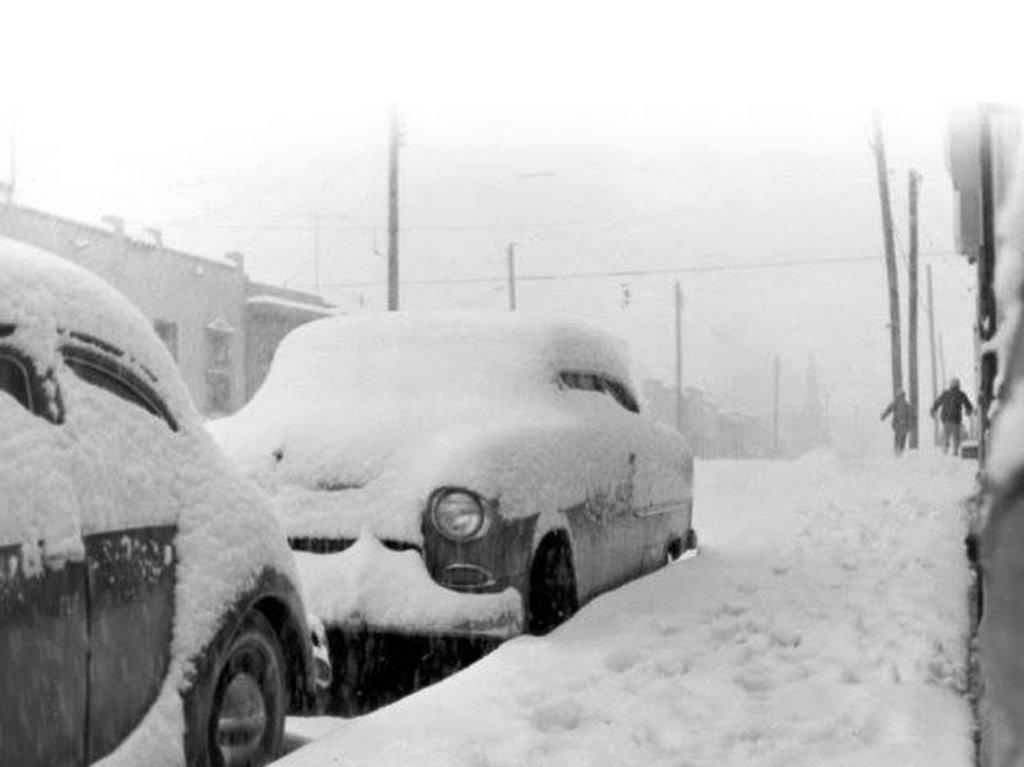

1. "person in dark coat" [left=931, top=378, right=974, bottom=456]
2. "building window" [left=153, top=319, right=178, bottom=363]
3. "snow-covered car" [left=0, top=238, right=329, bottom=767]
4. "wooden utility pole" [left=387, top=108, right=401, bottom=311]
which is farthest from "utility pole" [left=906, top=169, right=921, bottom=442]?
"snow-covered car" [left=0, top=238, right=329, bottom=767]

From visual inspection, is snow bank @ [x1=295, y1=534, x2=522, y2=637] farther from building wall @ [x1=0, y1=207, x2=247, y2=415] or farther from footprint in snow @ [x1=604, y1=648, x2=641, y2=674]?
building wall @ [x1=0, y1=207, x2=247, y2=415]

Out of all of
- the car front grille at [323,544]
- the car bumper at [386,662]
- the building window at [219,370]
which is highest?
the building window at [219,370]

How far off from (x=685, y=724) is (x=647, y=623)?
4.52ft

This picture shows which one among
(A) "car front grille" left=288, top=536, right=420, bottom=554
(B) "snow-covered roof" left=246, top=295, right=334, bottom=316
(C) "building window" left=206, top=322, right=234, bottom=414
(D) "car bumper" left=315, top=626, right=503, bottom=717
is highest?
(B) "snow-covered roof" left=246, top=295, right=334, bottom=316

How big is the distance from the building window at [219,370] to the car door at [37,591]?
2447cm

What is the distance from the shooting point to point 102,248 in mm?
23438

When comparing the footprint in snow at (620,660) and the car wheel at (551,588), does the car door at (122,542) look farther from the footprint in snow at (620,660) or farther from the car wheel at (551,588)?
the car wheel at (551,588)

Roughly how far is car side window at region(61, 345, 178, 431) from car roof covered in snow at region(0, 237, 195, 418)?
4 centimetres

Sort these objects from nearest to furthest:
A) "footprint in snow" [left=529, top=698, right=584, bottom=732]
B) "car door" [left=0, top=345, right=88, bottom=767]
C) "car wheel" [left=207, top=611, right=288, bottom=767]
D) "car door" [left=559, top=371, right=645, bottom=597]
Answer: "car door" [left=0, top=345, right=88, bottom=767]
"car wheel" [left=207, top=611, right=288, bottom=767]
"footprint in snow" [left=529, top=698, right=584, bottom=732]
"car door" [left=559, top=371, right=645, bottom=597]

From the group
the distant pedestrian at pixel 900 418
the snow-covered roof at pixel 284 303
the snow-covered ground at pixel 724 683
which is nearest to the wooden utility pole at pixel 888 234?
the distant pedestrian at pixel 900 418

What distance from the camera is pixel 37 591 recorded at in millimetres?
2625

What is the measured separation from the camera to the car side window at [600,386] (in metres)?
6.49

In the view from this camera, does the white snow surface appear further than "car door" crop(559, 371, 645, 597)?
No

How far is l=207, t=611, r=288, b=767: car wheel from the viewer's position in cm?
336
